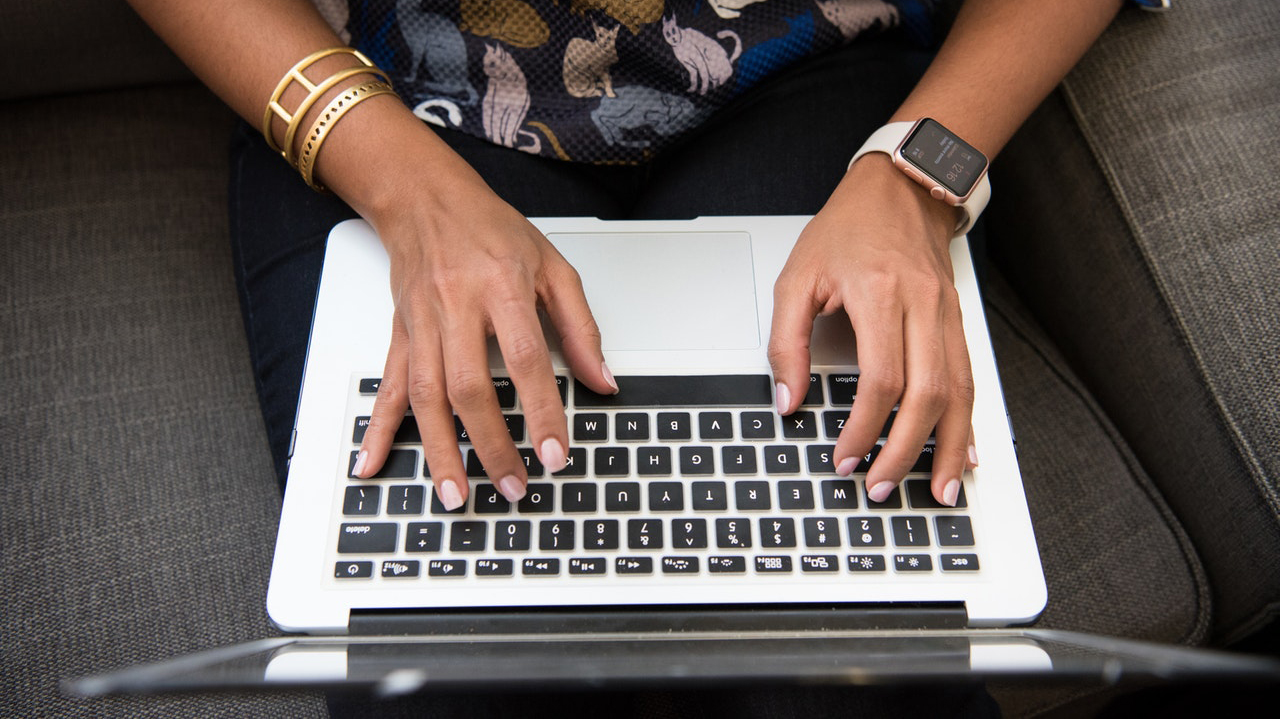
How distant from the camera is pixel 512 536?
56 centimetres

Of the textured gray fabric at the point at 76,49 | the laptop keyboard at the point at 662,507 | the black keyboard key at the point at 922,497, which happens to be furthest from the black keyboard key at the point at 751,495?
the textured gray fabric at the point at 76,49

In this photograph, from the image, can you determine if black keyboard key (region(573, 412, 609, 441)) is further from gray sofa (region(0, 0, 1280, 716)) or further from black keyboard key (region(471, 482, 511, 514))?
gray sofa (region(0, 0, 1280, 716))

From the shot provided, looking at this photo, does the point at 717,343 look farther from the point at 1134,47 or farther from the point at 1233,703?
the point at 1233,703

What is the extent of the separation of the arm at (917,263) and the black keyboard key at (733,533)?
88mm

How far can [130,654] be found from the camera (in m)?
0.68

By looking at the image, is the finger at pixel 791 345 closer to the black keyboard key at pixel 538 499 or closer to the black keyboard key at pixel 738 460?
the black keyboard key at pixel 738 460

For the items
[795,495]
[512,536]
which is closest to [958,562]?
[795,495]

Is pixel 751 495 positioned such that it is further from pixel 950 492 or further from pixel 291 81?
pixel 291 81

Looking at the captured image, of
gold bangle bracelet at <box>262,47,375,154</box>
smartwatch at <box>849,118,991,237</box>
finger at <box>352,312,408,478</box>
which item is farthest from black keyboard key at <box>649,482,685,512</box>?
gold bangle bracelet at <box>262,47,375,154</box>

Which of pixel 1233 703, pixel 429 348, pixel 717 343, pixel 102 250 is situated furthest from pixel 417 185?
pixel 1233 703

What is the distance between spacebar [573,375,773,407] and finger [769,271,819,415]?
0.06 ft

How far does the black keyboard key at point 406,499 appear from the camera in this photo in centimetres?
57

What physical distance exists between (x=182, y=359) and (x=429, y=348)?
42 centimetres

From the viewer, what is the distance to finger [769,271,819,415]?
0.58 meters
